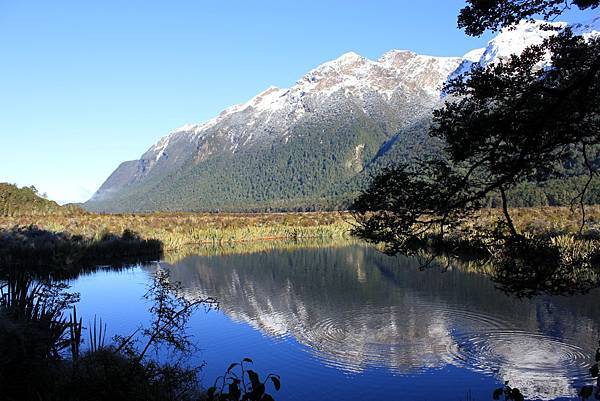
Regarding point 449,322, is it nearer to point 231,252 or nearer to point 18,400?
point 18,400

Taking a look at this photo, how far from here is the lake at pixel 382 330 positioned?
1126cm

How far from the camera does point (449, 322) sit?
15.9 meters

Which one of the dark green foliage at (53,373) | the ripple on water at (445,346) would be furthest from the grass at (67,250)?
the dark green foliage at (53,373)

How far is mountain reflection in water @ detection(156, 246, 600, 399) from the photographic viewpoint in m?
12.2

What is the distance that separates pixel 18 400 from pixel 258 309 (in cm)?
1256

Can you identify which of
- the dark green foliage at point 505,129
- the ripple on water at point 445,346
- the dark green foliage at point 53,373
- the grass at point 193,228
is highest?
the dark green foliage at point 505,129

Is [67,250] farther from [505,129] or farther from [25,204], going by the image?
[25,204]

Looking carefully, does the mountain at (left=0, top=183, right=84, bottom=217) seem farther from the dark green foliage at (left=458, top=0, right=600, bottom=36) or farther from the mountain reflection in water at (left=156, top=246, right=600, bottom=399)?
the dark green foliage at (left=458, top=0, right=600, bottom=36)

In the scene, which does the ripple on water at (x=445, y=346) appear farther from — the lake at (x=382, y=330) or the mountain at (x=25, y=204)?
the mountain at (x=25, y=204)

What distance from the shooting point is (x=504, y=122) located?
7359 millimetres

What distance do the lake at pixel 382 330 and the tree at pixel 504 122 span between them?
4736 mm

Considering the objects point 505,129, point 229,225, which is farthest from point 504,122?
point 229,225

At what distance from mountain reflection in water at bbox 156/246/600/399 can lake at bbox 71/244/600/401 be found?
4 centimetres

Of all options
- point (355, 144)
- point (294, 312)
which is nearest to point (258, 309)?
point (294, 312)
